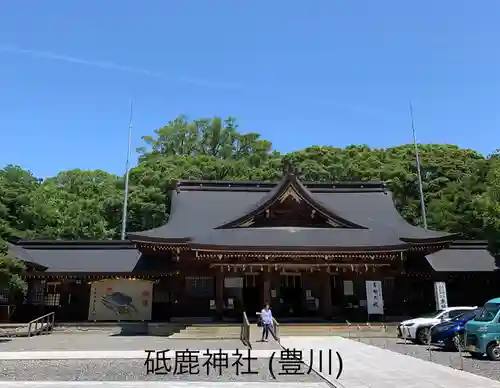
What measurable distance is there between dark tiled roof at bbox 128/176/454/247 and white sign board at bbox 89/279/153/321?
146 inches

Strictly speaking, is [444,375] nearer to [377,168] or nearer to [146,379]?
[146,379]

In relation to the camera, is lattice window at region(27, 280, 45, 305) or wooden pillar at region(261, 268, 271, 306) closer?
wooden pillar at region(261, 268, 271, 306)

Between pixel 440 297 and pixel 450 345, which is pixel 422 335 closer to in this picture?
pixel 450 345

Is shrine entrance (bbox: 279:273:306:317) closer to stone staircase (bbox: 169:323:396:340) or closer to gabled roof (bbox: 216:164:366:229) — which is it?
stone staircase (bbox: 169:323:396:340)

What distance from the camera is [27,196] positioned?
3769cm

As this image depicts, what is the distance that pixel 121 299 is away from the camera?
2755cm

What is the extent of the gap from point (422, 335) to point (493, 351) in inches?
221

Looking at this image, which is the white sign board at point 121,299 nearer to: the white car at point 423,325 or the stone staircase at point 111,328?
the stone staircase at point 111,328

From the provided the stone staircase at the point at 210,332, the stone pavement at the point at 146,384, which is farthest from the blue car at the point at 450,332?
the stone staircase at the point at 210,332

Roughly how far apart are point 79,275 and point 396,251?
58.7ft

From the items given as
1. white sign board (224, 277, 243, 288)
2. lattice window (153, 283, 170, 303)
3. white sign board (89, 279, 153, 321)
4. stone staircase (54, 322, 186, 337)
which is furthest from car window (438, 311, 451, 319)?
white sign board (89, 279, 153, 321)

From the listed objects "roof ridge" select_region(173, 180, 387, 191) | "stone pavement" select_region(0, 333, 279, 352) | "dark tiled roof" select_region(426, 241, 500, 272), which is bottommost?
"stone pavement" select_region(0, 333, 279, 352)

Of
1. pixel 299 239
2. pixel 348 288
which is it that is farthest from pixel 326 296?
pixel 299 239

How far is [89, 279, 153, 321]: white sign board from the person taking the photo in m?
27.2
